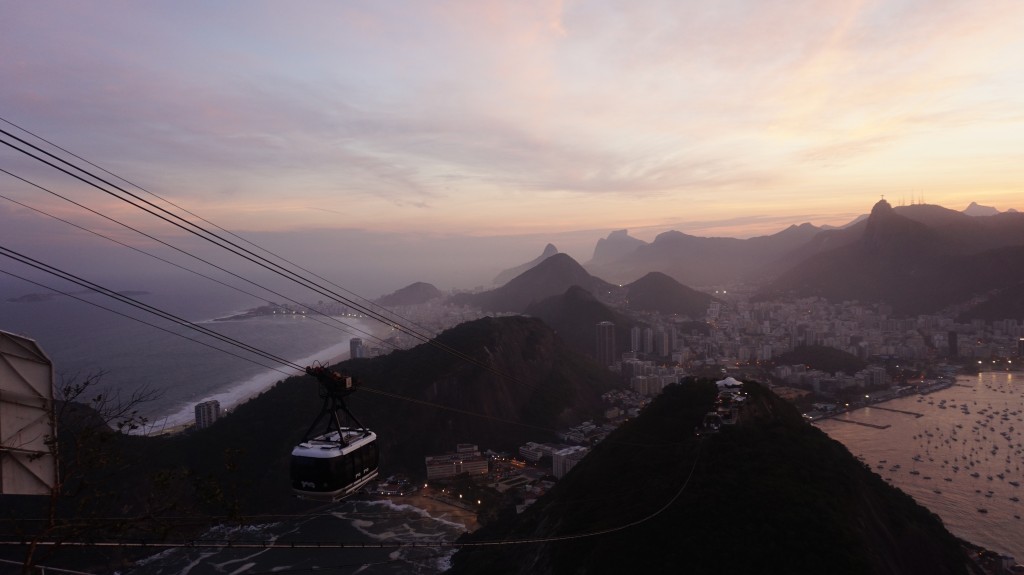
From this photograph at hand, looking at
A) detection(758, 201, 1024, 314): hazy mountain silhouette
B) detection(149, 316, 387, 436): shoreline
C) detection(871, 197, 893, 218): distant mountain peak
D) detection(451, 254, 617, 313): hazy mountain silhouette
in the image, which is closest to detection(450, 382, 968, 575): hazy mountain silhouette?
detection(149, 316, 387, 436): shoreline

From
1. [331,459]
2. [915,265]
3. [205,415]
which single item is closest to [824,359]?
[915,265]

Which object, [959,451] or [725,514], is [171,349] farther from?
[959,451]

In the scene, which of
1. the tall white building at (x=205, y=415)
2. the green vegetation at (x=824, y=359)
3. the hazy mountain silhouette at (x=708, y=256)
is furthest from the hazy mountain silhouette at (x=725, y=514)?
the hazy mountain silhouette at (x=708, y=256)

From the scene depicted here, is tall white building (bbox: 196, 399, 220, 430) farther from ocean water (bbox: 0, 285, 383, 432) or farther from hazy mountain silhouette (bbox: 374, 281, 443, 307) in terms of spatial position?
hazy mountain silhouette (bbox: 374, 281, 443, 307)

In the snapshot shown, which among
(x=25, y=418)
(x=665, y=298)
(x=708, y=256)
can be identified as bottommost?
(x=665, y=298)

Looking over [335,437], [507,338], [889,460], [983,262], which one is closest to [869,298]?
[983,262]

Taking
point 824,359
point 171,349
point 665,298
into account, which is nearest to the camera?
point 824,359
